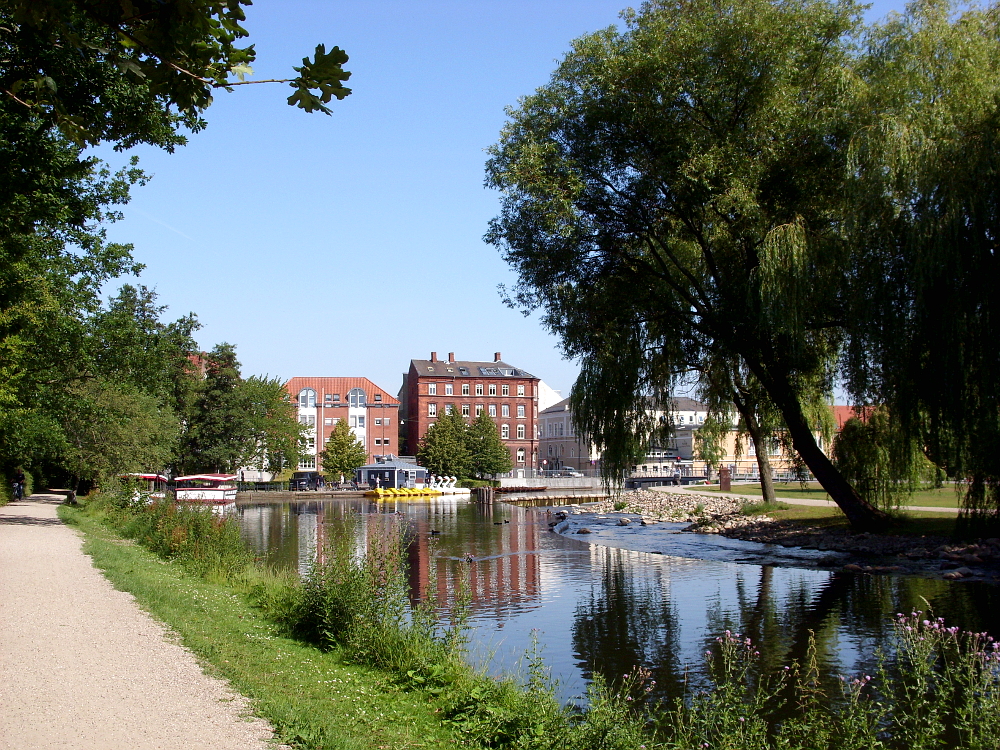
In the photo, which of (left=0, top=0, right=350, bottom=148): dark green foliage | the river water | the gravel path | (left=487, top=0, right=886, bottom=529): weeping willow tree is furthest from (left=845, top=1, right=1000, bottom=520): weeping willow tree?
(left=0, top=0, right=350, bottom=148): dark green foliage

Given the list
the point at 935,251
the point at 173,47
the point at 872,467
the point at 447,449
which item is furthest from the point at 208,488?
the point at 173,47

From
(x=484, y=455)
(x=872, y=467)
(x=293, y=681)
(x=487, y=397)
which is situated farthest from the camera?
(x=487, y=397)

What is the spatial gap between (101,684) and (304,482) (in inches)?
2793

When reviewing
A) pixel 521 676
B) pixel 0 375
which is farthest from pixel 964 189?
pixel 0 375

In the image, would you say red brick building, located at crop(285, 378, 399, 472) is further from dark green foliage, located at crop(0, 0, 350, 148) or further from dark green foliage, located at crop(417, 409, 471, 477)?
dark green foliage, located at crop(0, 0, 350, 148)

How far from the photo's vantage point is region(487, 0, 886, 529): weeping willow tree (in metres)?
19.9

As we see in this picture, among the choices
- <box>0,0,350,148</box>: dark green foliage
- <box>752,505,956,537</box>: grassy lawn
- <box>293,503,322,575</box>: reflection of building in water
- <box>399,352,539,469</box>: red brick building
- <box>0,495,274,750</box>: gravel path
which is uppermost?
<box>399,352,539,469</box>: red brick building

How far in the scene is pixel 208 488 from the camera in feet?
180

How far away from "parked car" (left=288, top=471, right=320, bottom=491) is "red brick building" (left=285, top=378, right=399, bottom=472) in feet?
40.6

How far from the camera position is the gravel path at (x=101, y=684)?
20.3 ft

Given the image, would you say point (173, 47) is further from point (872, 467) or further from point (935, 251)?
point (872, 467)

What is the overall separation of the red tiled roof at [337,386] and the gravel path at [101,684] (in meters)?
80.9

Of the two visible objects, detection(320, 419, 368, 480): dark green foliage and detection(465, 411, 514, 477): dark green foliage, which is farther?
detection(465, 411, 514, 477): dark green foliage

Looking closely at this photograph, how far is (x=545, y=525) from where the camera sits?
3809cm
